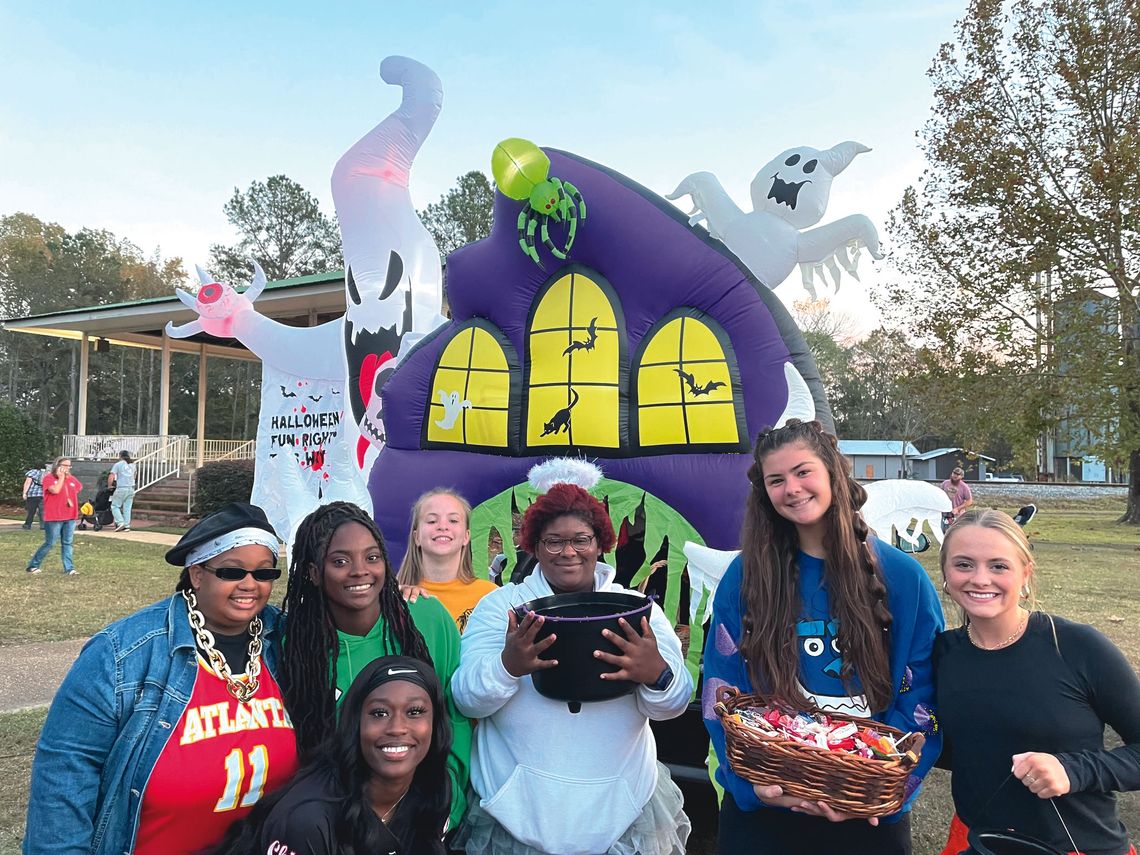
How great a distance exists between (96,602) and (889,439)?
4436 centimetres

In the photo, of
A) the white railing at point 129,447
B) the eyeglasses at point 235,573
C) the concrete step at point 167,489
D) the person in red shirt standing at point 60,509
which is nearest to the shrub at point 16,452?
the white railing at point 129,447

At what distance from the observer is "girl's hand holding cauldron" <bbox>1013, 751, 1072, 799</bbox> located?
145 centimetres

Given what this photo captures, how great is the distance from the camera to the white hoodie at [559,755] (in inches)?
69.7

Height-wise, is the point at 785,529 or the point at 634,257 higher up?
the point at 634,257

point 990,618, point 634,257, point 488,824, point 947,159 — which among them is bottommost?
point 488,824

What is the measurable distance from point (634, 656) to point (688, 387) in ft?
7.61

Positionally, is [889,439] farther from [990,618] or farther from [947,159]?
[990,618]

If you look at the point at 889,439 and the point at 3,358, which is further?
the point at 889,439

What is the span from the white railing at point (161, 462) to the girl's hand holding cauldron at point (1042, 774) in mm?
18186

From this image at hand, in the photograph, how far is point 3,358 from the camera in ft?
111

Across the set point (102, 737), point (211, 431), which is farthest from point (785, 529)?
point (211, 431)

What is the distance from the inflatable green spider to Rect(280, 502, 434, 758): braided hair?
8.61 feet

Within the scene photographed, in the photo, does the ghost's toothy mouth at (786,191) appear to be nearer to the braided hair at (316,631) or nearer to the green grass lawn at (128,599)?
the green grass lawn at (128,599)

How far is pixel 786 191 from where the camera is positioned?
14.2 feet
